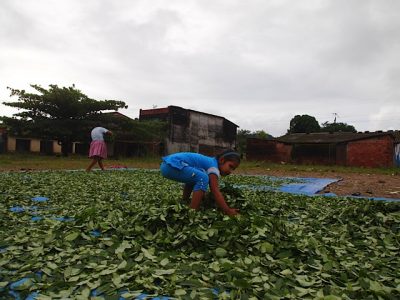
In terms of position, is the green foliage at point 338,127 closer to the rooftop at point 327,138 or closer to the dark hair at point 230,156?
the rooftop at point 327,138

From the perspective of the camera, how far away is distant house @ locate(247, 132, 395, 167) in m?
22.2

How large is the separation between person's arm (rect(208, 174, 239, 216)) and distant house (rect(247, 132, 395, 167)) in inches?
831

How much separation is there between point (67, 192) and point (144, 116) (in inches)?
856

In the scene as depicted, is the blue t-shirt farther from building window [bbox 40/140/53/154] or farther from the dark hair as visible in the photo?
building window [bbox 40/140/53/154]

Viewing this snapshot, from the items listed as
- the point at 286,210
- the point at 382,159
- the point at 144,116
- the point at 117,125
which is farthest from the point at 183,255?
the point at 144,116

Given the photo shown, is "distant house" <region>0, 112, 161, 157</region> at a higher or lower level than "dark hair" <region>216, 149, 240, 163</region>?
higher

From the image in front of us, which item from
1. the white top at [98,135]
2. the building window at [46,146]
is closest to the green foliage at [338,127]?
the building window at [46,146]

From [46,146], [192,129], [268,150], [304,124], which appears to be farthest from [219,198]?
[304,124]

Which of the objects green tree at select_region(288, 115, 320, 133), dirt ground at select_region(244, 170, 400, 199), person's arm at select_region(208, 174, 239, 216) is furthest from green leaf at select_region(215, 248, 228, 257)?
green tree at select_region(288, 115, 320, 133)

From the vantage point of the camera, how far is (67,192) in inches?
216

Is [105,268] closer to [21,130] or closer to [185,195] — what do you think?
[185,195]

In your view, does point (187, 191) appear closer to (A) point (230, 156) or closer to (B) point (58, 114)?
(A) point (230, 156)

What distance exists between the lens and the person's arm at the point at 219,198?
3.42m

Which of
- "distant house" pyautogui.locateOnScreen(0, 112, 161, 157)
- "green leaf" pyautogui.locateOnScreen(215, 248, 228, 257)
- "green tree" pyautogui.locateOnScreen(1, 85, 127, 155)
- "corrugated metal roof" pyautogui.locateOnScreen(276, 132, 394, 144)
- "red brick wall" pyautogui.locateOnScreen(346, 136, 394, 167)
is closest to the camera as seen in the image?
"green leaf" pyautogui.locateOnScreen(215, 248, 228, 257)
